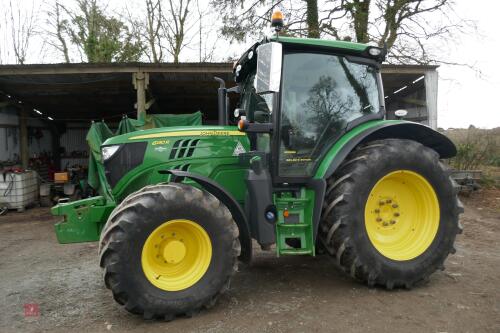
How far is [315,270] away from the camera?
15.4 ft

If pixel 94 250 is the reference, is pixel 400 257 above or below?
above

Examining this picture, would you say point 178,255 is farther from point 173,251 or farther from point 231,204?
point 231,204

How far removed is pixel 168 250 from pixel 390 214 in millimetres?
2212

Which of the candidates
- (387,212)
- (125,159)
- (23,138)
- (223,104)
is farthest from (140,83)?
(387,212)

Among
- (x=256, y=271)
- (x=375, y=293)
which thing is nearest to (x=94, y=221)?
(x=256, y=271)

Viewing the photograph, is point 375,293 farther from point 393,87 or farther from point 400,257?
point 393,87

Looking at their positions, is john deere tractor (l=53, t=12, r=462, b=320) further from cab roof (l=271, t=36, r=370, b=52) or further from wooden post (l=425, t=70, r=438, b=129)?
wooden post (l=425, t=70, r=438, b=129)

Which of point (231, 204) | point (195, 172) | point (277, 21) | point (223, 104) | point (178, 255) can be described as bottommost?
point (178, 255)

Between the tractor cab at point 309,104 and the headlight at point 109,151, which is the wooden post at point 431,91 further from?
the headlight at point 109,151

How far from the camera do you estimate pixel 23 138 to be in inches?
505

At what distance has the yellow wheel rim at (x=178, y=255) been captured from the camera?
3.42m

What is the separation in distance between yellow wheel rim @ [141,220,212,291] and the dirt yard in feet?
1.06

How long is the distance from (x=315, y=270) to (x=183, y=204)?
6.70 ft

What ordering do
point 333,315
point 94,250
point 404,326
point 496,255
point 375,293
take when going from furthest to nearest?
point 94,250 → point 496,255 → point 375,293 → point 333,315 → point 404,326
